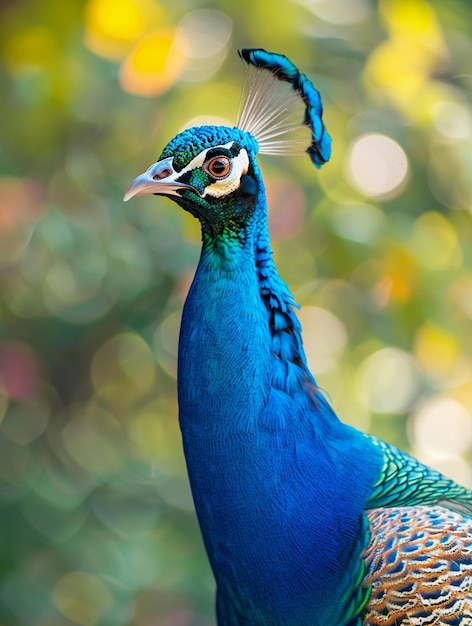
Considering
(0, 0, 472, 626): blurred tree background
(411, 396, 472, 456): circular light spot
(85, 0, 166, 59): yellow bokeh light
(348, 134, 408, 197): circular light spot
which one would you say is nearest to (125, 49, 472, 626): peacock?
(0, 0, 472, 626): blurred tree background

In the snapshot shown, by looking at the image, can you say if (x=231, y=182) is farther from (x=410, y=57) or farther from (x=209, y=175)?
(x=410, y=57)

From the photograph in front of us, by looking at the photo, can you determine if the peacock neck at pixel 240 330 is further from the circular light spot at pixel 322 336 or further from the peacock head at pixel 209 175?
the circular light spot at pixel 322 336

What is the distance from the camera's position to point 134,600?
7.72 ft

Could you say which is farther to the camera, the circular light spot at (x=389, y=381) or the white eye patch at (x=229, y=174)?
the circular light spot at (x=389, y=381)

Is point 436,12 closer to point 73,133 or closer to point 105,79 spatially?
point 105,79

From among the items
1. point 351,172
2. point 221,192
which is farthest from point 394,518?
point 351,172

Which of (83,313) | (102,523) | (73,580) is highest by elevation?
(83,313)

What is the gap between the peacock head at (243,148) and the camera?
1247mm

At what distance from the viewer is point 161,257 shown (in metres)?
2.21

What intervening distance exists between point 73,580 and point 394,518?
1.42 m

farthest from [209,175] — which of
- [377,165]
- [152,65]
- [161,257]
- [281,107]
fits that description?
[377,165]

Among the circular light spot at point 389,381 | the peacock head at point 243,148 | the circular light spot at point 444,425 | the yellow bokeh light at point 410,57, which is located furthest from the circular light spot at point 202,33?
the circular light spot at point 444,425

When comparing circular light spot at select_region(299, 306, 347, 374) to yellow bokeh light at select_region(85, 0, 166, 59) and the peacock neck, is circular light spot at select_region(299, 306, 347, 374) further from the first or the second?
the peacock neck

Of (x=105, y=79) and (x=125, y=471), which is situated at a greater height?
(x=105, y=79)
